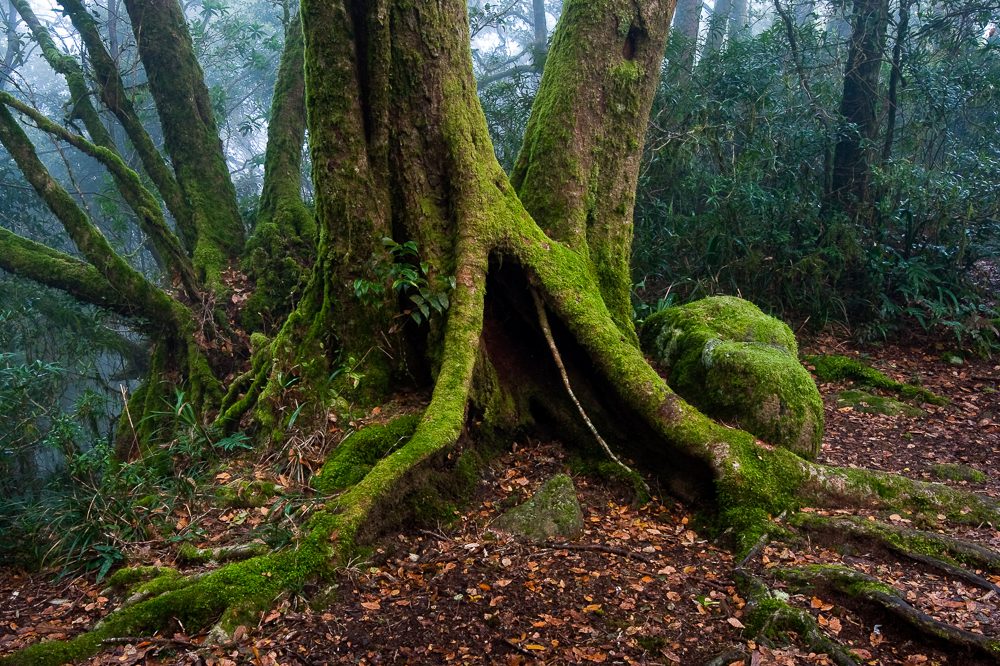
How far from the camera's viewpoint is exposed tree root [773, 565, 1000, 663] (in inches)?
106

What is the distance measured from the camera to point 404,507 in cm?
374

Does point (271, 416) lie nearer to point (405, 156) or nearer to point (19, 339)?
point (405, 156)

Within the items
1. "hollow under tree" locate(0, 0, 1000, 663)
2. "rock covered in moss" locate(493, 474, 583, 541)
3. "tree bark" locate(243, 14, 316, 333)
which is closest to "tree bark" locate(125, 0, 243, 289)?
"tree bark" locate(243, 14, 316, 333)

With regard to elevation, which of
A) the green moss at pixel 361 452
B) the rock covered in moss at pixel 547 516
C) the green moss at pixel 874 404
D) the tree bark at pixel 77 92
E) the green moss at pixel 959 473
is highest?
the tree bark at pixel 77 92

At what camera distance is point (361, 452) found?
413 centimetres

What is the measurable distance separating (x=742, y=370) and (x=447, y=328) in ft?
7.00

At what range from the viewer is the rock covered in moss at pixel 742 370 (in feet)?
14.5

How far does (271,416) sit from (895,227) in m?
8.10

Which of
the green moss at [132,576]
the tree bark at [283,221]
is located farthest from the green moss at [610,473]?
the tree bark at [283,221]

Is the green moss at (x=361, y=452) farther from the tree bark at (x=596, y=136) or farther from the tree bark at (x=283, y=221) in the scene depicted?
the tree bark at (x=283, y=221)

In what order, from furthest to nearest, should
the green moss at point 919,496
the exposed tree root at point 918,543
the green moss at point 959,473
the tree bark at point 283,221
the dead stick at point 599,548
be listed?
the tree bark at point 283,221, the green moss at point 959,473, the green moss at point 919,496, the dead stick at point 599,548, the exposed tree root at point 918,543

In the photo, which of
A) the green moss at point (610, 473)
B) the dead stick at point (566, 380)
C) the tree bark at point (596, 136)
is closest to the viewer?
the green moss at point (610, 473)

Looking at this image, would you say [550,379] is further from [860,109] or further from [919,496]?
[860,109]

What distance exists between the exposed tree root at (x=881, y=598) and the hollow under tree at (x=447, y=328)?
1.22ft
